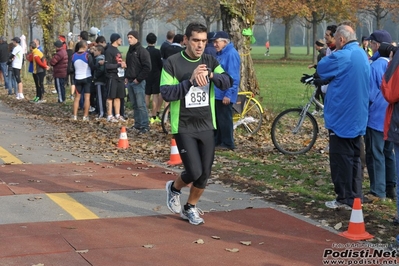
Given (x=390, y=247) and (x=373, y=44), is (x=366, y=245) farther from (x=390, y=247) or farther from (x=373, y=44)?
(x=373, y=44)

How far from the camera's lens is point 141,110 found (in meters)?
16.1

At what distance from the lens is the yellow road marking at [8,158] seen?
12453mm

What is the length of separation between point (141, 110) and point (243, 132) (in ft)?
7.56

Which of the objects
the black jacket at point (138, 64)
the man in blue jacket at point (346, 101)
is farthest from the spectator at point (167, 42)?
the man in blue jacket at point (346, 101)

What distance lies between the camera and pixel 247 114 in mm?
15375

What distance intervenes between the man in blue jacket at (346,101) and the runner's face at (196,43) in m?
1.58

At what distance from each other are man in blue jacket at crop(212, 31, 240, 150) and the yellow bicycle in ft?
6.04

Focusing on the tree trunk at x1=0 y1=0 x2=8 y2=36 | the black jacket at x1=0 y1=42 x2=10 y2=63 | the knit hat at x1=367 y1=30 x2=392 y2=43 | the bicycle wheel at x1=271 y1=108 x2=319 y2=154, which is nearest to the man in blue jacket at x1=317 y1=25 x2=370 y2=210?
the knit hat at x1=367 y1=30 x2=392 y2=43

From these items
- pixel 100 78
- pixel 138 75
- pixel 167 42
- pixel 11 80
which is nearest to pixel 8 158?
pixel 138 75

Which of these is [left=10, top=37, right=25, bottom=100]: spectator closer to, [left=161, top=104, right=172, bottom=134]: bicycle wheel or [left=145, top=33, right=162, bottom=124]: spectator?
[left=145, top=33, right=162, bottom=124]: spectator

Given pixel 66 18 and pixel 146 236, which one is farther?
pixel 66 18

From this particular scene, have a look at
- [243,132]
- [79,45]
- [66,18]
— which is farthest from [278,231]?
[66,18]

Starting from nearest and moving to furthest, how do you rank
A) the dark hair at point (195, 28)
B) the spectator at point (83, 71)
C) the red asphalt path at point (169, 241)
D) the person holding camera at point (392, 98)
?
the red asphalt path at point (169, 241), the person holding camera at point (392, 98), the dark hair at point (195, 28), the spectator at point (83, 71)

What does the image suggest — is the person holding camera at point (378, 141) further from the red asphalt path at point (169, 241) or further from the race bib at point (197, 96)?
the race bib at point (197, 96)
